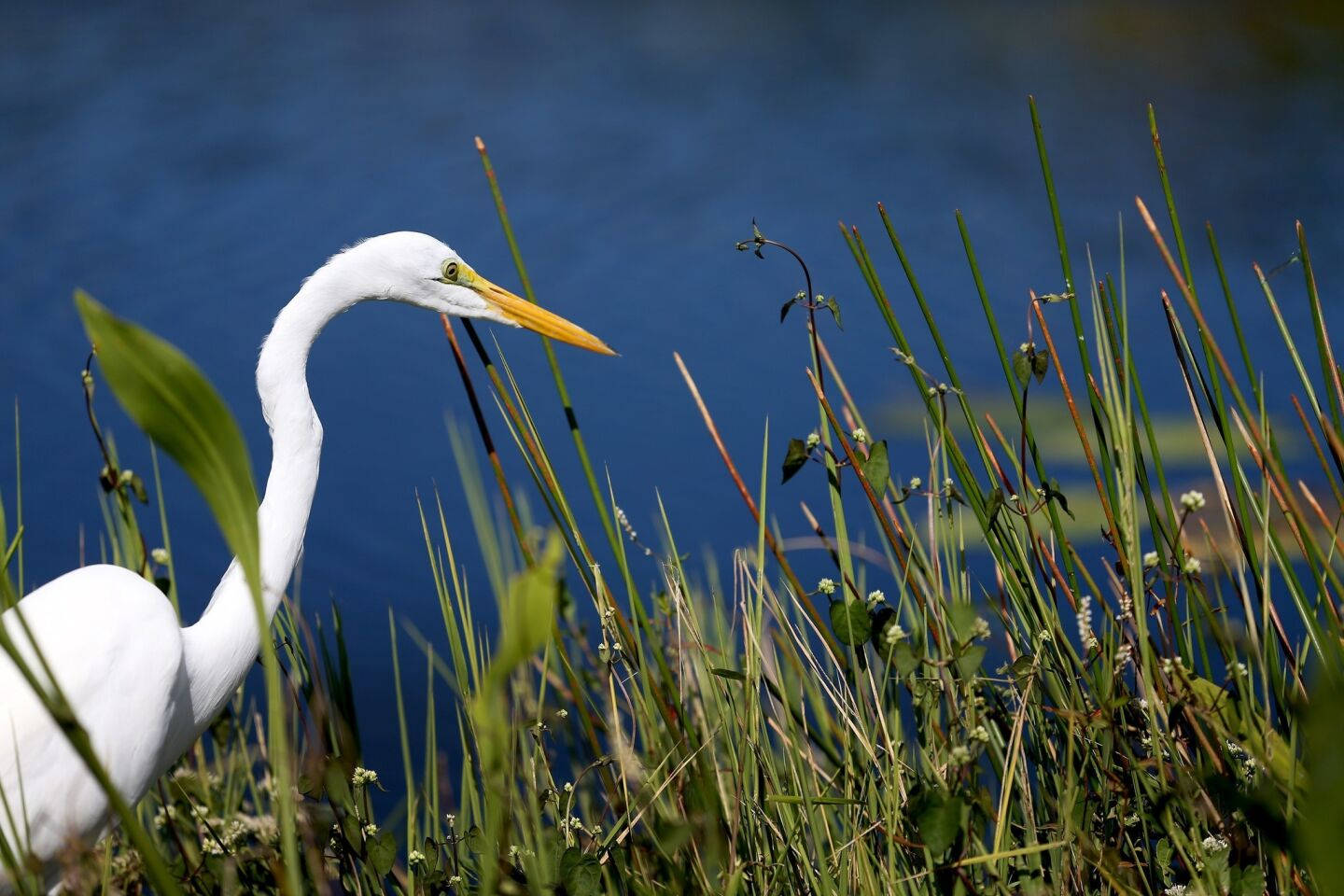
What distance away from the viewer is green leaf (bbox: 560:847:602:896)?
3.04 ft

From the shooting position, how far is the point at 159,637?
1.14m

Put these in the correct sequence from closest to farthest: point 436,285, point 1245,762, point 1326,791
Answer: point 1326,791 → point 1245,762 → point 436,285

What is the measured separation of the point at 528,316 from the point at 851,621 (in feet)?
1.90

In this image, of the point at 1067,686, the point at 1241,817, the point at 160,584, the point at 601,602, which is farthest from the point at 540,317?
the point at 1241,817

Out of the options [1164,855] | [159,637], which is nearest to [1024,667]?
[1164,855]

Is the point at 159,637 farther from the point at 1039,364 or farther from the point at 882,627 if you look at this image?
the point at 1039,364

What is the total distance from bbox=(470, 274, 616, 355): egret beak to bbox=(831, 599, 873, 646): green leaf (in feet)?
1.62

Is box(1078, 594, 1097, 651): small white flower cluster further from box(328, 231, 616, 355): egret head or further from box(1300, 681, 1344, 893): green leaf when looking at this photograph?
box(328, 231, 616, 355): egret head

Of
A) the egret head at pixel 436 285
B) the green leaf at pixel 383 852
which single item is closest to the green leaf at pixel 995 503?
the egret head at pixel 436 285

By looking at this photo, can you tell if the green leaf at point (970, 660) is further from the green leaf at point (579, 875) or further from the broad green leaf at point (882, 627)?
the green leaf at point (579, 875)

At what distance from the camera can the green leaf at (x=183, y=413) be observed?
0.40 meters

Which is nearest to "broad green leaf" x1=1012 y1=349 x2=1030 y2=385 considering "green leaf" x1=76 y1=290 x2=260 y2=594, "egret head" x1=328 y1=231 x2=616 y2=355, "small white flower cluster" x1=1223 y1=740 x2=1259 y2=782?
"small white flower cluster" x1=1223 y1=740 x2=1259 y2=782

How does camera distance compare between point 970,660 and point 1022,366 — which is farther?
point 1022,366

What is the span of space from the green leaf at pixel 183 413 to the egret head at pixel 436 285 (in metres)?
0.81
